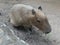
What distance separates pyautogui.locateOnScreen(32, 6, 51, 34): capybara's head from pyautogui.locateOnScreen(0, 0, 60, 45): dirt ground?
0.25 meters

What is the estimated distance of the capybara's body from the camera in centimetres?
359

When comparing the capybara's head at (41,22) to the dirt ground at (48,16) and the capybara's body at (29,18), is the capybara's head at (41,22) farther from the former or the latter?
the dirt ground at (48,16)

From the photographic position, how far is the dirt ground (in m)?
3.62

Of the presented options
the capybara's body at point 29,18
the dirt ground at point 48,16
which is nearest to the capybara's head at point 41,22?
the capybara's body at point 29,18

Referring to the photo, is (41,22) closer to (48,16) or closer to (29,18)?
(29,18)

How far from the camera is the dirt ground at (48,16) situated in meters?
3.62

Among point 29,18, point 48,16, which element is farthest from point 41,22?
point 48,16

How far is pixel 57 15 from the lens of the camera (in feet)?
16.6

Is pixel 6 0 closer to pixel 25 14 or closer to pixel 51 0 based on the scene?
pixel 51 0

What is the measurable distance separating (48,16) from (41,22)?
4.60 feet

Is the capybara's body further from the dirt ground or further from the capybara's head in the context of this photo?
the dirt ground

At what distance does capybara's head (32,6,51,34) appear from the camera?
11.6 ft

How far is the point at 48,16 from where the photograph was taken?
16.3 ft

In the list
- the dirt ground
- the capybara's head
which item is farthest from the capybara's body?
the dirt ground
